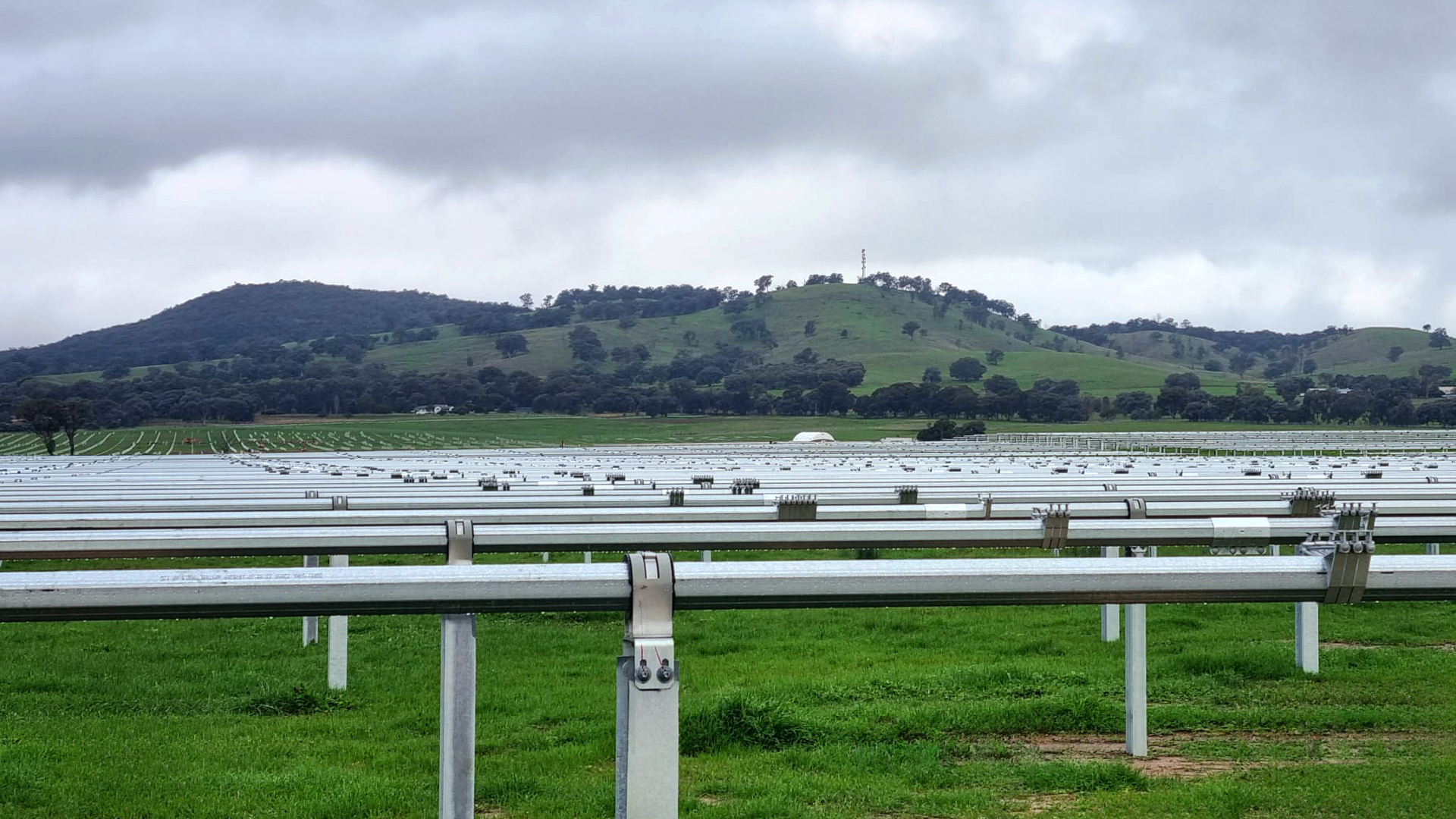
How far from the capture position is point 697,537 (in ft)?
19.0

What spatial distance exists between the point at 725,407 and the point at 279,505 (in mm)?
136449

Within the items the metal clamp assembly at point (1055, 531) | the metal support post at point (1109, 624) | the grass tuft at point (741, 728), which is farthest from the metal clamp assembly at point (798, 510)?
the metal support post at point (1109, 624)

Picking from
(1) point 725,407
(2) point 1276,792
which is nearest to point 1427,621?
(2) point 1276,792

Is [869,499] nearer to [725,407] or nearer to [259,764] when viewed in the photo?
[259,764]

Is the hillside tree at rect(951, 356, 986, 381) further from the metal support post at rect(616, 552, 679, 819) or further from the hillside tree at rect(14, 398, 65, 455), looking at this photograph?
the metal support post at rect(616, 552, 679, 819)

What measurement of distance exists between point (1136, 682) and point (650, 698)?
4343 millimetres

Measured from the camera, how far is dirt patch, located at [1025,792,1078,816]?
604 centimetres

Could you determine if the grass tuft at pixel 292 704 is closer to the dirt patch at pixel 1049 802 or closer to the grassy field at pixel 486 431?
the dirt patch at pixel 1049 802

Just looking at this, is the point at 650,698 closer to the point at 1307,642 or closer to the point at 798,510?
the point at 798,510

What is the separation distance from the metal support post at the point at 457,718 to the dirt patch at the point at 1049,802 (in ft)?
9.95

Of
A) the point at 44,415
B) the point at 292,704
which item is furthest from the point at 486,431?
the point at 292,704

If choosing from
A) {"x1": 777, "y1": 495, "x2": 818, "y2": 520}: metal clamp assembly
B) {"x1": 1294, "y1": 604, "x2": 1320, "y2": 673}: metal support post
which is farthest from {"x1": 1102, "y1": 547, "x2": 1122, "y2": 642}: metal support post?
{"x1": 777, "y1": 495, "x2": 818, "y2": 520}: metal clamp assembly

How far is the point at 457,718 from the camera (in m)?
4.02

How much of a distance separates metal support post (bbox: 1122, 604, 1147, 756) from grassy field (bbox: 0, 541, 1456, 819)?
0.51 ft
